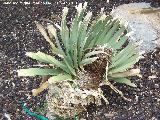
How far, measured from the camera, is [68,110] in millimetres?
3705

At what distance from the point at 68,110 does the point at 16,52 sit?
1.19 m

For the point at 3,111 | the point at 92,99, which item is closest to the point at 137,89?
the point at 92,99

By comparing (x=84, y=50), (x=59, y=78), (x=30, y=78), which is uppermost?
(x=84, y=50)

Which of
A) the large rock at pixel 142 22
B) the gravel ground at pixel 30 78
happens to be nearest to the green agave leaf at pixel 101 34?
the gravel ground at pixel 30 78

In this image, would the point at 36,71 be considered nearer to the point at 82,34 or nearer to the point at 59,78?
the point at 59,78

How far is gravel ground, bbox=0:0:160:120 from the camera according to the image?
12.6 feet

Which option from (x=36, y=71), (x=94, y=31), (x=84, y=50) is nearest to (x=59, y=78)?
(x=36, y=71)

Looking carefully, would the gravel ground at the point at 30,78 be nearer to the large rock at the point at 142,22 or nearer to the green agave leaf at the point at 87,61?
the large rock at the point at 142,22

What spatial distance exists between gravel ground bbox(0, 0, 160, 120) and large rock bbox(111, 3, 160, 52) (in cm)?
15

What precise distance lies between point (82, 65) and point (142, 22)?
1.50 metres

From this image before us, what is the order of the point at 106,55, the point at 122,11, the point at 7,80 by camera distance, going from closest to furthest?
the point at 106,55 → the point at 7,80 → the point at 122,11

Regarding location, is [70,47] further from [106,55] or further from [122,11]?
[122,11]

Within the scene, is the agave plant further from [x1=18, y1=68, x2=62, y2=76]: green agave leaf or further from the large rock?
the large rock

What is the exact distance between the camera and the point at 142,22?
4.95 m
